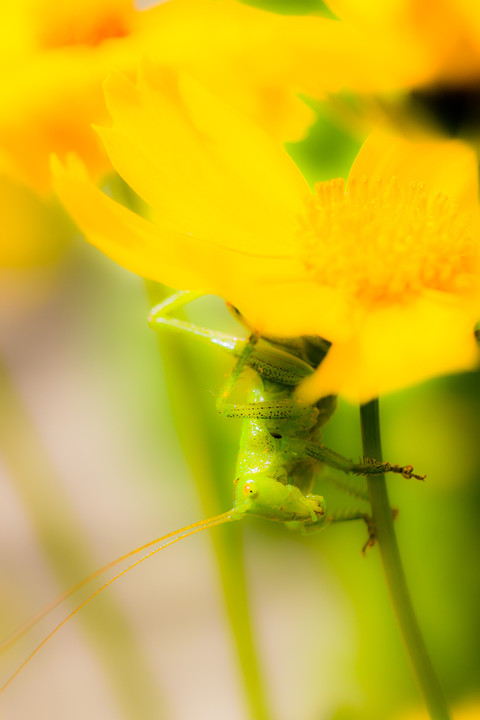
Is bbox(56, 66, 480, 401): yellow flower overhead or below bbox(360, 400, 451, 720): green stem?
overhead

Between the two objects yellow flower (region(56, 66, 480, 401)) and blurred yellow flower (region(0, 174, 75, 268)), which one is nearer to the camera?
yellow flower (region(56, 66, 480, 401))

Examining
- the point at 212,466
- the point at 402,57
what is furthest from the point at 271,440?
the point at 402,57

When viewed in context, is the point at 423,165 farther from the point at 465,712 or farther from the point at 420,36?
the point at 465,712

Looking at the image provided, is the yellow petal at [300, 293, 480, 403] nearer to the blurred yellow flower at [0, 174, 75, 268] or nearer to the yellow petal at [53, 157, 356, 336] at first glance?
the yellow petal at [53, 157, 356, 336]

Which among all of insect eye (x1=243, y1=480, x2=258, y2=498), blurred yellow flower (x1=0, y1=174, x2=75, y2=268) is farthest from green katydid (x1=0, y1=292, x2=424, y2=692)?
blurred yellow flower (x1=0, y1=174, x2=75, y2=268)

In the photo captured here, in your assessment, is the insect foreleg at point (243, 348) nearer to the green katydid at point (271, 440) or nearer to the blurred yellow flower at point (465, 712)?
the green katydid at point (271, 440)
